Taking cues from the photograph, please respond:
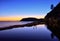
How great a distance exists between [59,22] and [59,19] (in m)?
0.65

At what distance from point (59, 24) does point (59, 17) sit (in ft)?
5.37

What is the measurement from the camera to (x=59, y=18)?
3216 cm

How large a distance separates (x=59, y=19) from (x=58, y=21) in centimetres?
64

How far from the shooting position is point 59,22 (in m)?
32.0

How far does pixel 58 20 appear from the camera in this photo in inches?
1270

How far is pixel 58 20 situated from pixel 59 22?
54cm

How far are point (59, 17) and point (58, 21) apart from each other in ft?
2.96

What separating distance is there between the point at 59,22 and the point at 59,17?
1176 mm

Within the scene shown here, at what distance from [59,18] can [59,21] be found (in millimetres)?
710

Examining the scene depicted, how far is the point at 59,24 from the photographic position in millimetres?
31797

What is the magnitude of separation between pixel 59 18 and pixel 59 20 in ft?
2.00

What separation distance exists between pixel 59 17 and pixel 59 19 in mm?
662

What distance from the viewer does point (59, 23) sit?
104 ft
